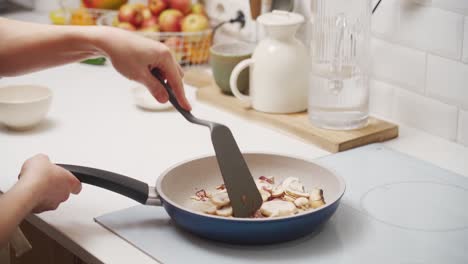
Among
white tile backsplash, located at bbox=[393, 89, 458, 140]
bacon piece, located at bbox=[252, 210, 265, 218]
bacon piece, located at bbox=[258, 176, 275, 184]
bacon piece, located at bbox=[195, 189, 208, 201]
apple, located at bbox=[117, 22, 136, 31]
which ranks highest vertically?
apple, located at bbox=[117, 22, 136, 31]

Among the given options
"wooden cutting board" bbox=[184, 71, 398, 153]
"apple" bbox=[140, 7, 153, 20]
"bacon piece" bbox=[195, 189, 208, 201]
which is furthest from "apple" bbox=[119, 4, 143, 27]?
"bacon piece" bbox=[195, 189, 208, 201]

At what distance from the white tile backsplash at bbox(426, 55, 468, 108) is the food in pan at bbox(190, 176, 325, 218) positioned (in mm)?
395

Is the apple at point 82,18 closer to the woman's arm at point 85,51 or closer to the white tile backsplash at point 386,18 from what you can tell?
the woman's arm at point 85,51

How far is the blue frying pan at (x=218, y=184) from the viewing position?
3.85ft

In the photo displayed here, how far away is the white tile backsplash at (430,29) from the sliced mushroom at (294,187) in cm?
43

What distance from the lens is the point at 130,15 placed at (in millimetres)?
2086

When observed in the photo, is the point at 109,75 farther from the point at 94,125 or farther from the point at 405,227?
the point at 405,227

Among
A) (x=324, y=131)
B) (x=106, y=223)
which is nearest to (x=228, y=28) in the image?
(x=324, y=131)

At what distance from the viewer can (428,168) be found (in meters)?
1.48

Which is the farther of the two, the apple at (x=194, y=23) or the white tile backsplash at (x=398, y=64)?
the apple at (x=194, y=23)

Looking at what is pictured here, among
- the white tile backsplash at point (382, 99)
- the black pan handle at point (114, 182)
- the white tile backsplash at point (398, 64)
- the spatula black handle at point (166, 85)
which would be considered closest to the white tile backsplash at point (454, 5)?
the white tile backsplash at point (398, 64)

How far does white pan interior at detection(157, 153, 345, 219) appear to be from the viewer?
1.34 meters

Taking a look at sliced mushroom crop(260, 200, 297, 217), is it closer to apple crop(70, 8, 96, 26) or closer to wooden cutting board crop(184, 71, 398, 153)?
wooden cutting board crop(184, 71, 398, 153)

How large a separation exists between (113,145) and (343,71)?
1.57 ft
